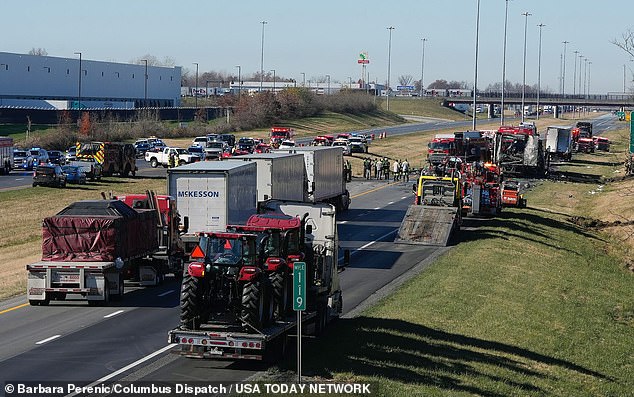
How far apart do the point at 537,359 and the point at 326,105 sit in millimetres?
151981

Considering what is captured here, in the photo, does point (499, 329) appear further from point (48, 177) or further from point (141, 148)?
point (141, 148)

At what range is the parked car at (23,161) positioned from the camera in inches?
3127

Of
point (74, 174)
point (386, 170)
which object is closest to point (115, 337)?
point (74, 174)

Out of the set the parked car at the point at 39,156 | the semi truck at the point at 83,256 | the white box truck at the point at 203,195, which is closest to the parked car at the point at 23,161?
the parked car at the point at 39,156

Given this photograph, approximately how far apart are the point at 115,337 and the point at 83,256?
5.08m

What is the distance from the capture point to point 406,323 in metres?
25.1

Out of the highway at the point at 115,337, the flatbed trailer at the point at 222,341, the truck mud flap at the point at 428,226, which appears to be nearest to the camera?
the flatbed trailer at the point at 222,341

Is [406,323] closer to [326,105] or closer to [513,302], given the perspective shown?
[513,302]

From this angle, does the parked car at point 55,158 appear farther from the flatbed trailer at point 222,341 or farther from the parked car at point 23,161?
the flatbed trailer at point 222,341

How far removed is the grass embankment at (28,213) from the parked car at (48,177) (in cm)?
49

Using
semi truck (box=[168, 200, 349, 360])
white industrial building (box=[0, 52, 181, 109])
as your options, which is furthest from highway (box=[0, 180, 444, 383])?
white industrial building (box=[0, 52, 181, 109])

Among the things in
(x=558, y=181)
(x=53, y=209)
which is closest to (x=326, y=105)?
(x=558, y=181)

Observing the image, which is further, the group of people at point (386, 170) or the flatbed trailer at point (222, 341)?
the group of people at point (386, 170)

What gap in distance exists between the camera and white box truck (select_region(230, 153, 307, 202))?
138ft
